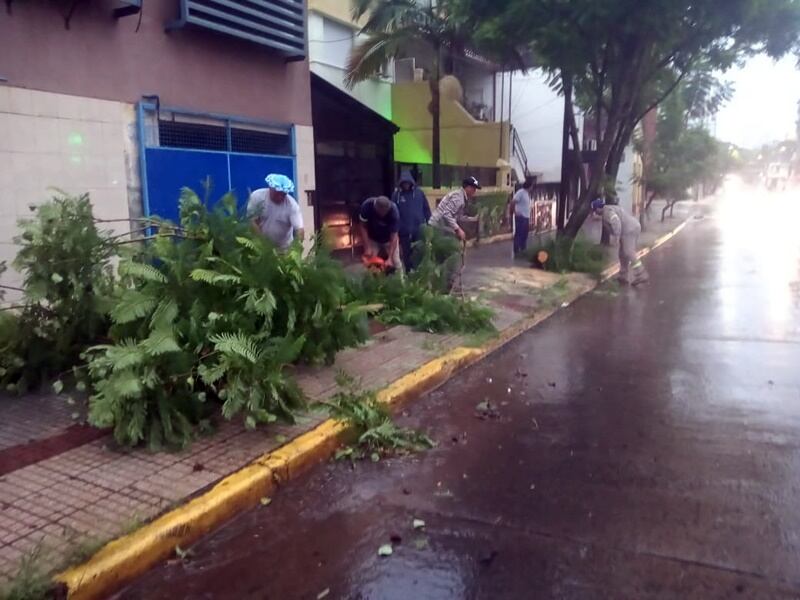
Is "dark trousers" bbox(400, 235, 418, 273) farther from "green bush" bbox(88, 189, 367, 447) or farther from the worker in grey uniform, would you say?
the worker in grey uniform

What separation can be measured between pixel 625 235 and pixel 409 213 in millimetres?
4673

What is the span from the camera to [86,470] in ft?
13.6

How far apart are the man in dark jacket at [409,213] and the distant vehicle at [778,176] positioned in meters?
91.2

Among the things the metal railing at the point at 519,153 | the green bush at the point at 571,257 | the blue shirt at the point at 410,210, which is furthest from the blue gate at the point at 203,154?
the metal railing at the point at 519,153

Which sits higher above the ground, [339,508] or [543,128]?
[543,128]

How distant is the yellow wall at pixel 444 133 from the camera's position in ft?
70.1

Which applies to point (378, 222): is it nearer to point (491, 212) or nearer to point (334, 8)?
point (334, 8)

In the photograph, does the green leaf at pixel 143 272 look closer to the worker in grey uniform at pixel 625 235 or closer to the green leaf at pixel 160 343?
the green leaf at pixel 160 343

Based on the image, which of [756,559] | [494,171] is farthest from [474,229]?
A: [756,559]

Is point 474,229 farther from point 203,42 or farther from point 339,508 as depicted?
point 339,508

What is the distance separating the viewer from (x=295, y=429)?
484 cm

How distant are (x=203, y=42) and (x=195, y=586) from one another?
26.7 ft

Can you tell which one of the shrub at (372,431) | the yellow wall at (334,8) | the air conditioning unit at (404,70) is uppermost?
the yellow wall at (334,8)

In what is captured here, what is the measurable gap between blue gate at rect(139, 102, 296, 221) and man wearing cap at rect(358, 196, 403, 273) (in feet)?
5.43
